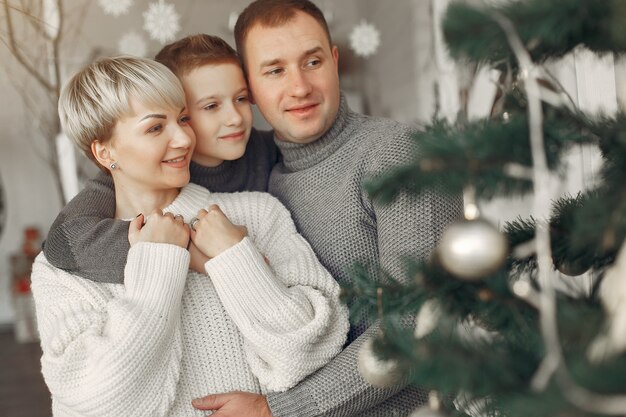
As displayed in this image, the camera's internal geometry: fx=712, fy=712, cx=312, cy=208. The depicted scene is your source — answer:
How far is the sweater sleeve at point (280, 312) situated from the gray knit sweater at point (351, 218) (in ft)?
0.14

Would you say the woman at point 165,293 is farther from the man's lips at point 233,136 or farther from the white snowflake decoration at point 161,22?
the white snowflake decoration at point 161,22

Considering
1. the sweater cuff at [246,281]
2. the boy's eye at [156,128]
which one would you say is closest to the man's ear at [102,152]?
the boy's eye at [156,128]

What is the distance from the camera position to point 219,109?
5.93 ft

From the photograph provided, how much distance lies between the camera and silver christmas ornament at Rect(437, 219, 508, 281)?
0.75 m

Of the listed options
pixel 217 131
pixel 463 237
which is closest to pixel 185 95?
pixel 217 131

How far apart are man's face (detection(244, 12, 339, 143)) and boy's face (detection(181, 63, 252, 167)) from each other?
0.06 metres

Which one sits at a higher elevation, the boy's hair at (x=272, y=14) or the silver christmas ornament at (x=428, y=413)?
the boy's hair at (x=272, y=14)

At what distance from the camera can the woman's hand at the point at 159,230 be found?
1.53 metres

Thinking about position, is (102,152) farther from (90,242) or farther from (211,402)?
(211,402)

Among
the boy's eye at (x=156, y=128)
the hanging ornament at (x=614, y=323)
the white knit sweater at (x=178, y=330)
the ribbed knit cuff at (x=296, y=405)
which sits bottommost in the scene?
the ribbed knit cuff at (x=296, y=405)

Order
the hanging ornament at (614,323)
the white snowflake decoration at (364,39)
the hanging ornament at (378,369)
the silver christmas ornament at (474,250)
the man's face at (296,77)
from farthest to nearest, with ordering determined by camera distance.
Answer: the white snowflake decoration at (364,39) → the man's face at (296,77) → the hanging ornament at (378,369) → the silver christmas ornament at (474,250) → the hanging ornament at (614,323)

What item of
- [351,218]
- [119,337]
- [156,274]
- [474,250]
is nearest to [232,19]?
[351,218]

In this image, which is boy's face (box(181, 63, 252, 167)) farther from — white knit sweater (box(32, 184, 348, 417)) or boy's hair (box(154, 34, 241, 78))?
white knit sweater (box(32, 184, 348, 417))

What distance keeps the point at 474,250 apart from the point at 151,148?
102 centimetres
